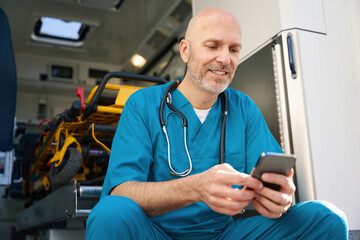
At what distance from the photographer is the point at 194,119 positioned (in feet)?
5.36

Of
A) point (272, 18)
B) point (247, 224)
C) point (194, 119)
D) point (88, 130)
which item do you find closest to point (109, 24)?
point (88, 130)

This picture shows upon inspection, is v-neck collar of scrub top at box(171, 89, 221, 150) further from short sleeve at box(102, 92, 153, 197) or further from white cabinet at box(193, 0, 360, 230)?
white cabinet at box(193, 0, 360, 230)

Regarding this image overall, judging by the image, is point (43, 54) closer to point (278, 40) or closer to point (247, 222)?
point (278, 40)

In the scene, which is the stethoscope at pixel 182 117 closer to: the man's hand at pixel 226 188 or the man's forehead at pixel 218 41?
the man's forehead at pixel 218 41

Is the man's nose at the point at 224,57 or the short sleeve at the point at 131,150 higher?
the man's nose at the point at 224,57

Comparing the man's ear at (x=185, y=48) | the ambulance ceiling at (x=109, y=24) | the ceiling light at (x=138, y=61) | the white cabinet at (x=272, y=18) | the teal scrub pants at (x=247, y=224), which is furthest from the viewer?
the ceiling light at (x=138, y=61)

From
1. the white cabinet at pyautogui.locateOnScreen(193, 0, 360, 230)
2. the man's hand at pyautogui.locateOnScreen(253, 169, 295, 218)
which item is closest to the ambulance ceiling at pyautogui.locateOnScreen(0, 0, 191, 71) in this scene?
the white cabinet at pyautogui.locateOnScreen(193, 0, 360, 230)

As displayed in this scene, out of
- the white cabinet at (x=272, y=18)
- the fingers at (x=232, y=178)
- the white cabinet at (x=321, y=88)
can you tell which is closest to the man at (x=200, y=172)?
the fingers at (x=232, y=178)

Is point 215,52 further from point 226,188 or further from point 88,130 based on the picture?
point 88,130

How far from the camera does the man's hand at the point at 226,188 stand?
1.06m

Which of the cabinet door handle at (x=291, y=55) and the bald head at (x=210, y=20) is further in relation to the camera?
the cabinet door handle at (x=291, y=55)

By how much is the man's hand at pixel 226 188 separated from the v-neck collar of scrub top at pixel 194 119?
47 cm

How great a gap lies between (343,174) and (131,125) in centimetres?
112

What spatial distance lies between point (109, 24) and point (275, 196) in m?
4.57
